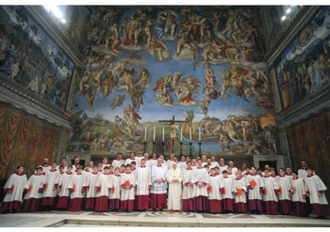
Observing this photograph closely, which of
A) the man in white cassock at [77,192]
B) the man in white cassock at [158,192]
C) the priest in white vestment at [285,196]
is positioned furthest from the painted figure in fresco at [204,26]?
the man in white cassock at [77,192]

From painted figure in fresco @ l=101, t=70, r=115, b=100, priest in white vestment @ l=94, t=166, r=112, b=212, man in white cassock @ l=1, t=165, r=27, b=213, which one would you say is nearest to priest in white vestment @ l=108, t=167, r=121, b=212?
priest in white vestment @ l=94, t=166, r=112, b=212

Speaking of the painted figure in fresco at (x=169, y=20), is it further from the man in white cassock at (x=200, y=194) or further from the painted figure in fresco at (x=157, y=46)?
the man in white cassock at (x=200, y=194)

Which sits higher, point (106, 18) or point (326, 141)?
point (106, 18)

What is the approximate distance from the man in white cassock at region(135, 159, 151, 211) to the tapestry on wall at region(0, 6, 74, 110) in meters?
7.06

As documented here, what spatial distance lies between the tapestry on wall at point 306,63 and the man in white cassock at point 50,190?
11.7 m

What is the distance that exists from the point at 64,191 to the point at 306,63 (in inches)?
491

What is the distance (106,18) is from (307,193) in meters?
16.9

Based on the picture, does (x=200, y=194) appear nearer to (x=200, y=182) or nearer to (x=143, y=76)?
(x=200, y=182)

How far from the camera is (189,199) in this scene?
23.5ft

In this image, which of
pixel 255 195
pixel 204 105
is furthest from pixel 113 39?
pixel 255 195

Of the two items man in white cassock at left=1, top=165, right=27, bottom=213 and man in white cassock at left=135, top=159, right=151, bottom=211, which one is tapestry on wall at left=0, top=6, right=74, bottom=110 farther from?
man in white cassock at left=135, top=159, right=151, bottom=211

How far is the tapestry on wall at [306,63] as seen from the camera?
9.30m

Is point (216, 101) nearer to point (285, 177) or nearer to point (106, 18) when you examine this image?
point (285, 177)

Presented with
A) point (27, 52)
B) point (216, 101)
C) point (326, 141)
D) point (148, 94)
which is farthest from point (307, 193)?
point (27, 52)
